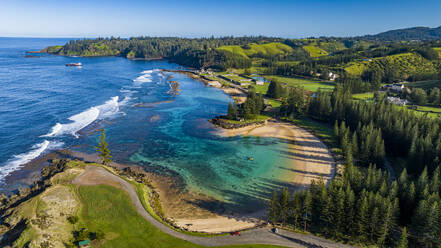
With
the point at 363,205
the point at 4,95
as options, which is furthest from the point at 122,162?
the point at 4,95

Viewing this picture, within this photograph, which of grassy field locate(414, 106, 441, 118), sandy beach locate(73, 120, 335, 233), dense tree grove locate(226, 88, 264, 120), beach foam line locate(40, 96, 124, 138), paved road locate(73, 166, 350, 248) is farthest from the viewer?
grassy field locate(414, 106, 441, 118)

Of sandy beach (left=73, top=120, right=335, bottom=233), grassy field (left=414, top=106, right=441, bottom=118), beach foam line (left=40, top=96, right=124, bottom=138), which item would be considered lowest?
sandy beach (left=73, top=120, right=335, bottom=233)

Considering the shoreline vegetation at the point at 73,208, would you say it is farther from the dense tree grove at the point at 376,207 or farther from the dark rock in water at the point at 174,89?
the dark rock in water at the point at 174,89

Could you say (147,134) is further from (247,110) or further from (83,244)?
(83,244)

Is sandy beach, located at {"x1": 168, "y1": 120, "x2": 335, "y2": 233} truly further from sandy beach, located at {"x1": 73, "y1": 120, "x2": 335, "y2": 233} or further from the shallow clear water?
the shallow clear water

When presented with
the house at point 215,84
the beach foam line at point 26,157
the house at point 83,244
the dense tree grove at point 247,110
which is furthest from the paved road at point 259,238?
the house at point 215,84

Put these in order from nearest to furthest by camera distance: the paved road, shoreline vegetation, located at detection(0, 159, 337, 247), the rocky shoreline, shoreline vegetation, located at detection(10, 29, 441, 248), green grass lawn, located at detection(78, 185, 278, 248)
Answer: shoreline vegetation, located at detection(0, 159, 337, 247) < green grass lawn, located at detection(78, 185, 278, 248) < shoreline vegetation, located at detection(10, 29, 441, 248) < the paved road < the rocky shoreline

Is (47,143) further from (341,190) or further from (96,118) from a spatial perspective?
(341,190)

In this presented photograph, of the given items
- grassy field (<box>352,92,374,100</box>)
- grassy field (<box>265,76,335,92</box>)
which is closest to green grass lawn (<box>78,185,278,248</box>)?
grassy field (<box>352,92,374,100</box>)
